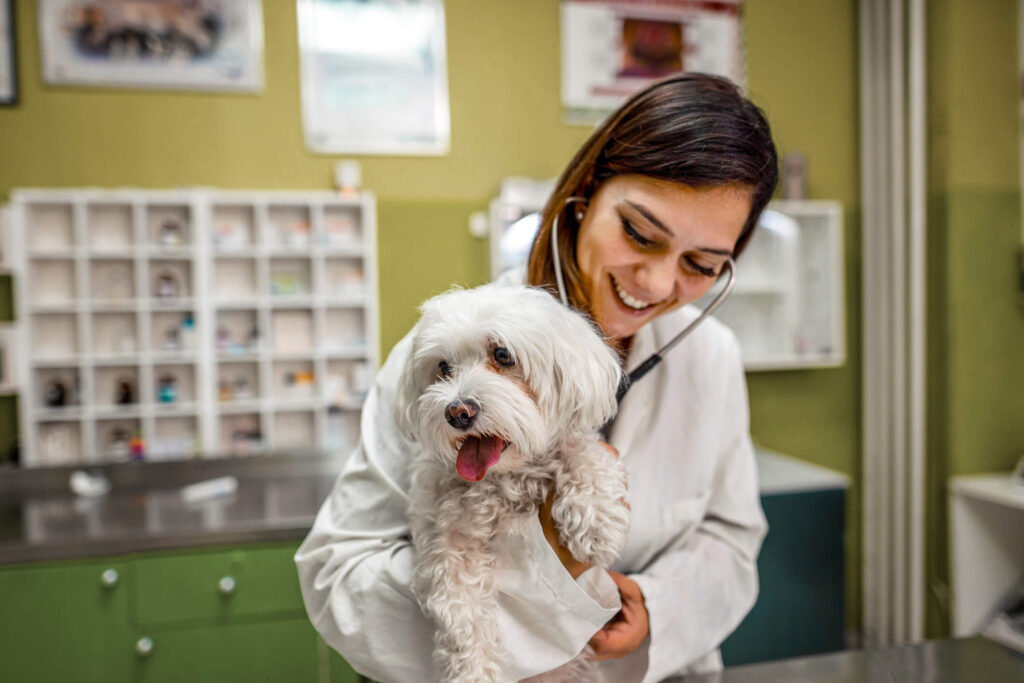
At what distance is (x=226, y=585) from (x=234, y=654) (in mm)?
227

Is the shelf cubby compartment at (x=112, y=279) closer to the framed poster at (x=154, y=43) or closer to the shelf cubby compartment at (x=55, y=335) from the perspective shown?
the shelf cubby compartment at (x=55, y=335)

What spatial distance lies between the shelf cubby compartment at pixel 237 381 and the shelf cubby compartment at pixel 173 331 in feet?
0.52

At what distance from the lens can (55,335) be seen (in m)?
2.69

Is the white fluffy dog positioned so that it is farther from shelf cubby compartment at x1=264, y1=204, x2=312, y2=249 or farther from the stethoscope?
shelf cubby compartment at x1=264, y1=204, x2=312, y2=249

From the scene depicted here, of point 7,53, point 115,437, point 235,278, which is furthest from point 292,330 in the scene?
point 7,53

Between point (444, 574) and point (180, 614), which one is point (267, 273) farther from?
point (444, 574)

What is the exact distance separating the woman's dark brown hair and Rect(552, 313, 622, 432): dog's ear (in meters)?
0.14

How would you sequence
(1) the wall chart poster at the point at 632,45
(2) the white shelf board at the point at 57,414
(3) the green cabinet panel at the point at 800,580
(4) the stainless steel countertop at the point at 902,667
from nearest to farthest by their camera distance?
(4) the stainless steel countertop at the point at 902,667 < (3) the green cabinet panel at the point at 800,580 < (2) the white shelf board at the point at 57,414 < (1) the wall chart poster at the point at 632,45

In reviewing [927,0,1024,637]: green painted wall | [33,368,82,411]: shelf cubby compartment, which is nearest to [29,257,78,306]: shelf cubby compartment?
[33,368,82,411]: shelf cubby compartment

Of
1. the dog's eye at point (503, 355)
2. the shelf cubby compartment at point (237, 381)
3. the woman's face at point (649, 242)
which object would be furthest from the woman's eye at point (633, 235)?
the shelf cubby compartment at point (237, 381)

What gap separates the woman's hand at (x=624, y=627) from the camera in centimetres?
87

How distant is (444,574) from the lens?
2.49ft

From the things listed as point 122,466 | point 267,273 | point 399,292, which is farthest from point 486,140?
point 122,466

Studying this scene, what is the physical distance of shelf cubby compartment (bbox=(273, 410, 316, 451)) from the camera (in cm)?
288
